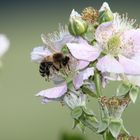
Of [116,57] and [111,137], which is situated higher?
[116,57]

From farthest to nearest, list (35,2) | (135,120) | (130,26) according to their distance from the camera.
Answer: (35,2) < (135,120) < (130,26)

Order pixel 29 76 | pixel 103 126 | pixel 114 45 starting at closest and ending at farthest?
pixel 103 126
pixel 114 45
pixel 29 76

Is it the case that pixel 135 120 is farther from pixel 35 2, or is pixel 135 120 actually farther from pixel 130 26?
pixel 130 26

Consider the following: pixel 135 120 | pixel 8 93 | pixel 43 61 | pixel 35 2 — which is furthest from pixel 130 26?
pixel 35 2

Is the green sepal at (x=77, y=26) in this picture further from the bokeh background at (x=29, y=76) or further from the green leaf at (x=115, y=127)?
the bokeh background at (x=29, y=76)

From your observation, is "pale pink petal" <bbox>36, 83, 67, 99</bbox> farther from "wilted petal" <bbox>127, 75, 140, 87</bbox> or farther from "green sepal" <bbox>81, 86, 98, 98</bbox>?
"wilted petal" <bbox>127, 75, 140, 87</bbox>

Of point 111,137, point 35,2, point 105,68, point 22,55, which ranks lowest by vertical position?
point 111,137

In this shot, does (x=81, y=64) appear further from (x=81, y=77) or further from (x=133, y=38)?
(x=133, y=38)

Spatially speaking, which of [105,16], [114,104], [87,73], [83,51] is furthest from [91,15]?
[114,104]
